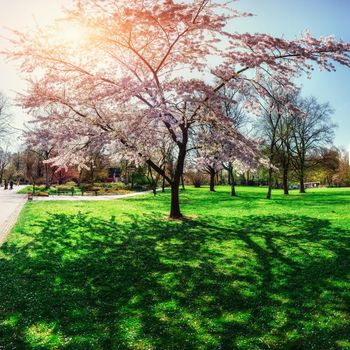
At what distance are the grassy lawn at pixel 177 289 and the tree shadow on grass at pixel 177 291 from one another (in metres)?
0.02

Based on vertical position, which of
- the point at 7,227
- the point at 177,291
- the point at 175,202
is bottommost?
the point at 177,291

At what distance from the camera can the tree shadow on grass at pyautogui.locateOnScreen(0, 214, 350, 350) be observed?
19.2 ft

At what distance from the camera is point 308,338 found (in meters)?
5.72

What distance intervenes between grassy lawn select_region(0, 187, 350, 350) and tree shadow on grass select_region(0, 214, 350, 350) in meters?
0.02

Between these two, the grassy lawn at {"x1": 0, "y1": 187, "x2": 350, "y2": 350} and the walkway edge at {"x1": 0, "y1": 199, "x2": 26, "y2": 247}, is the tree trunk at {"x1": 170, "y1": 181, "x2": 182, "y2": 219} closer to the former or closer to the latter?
the grassy lawn at {"x1": 0, "y1": 187, "x2": 350, "y2": 350}

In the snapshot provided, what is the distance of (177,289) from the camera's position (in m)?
8.00

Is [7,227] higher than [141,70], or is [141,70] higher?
[141,70]

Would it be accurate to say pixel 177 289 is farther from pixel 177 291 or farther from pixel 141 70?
pixel 141 70

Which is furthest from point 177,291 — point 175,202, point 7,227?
point 7,227

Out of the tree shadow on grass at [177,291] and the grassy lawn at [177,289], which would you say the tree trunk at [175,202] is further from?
the tree shadow on grass at [177,291]

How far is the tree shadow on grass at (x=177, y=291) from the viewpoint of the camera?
586 centimetres

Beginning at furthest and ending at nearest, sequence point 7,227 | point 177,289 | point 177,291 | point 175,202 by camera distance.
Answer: point 175,202 → point 7,227 → point 177,289 → point 177,291

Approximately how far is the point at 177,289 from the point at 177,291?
12 centimetres

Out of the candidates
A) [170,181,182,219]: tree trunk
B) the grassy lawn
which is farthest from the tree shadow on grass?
[170,181,182,219]: tree trunk
